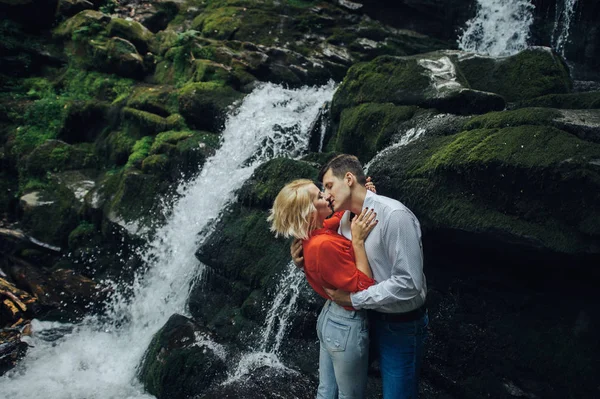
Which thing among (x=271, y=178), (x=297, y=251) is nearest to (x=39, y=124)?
(x=271, y=178)

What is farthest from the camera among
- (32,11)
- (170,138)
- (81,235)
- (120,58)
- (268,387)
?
(32,11)

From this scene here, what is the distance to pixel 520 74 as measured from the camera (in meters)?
7.68

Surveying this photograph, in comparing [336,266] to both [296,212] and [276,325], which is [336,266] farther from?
[276,325]

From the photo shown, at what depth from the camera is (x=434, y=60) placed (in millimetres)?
7922

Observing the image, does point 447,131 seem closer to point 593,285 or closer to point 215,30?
point 593,285

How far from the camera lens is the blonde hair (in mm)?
3514

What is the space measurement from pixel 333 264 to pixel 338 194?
51 cm

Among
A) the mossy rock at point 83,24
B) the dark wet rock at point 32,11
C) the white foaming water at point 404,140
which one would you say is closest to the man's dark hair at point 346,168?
the white foaming water at point 404,140

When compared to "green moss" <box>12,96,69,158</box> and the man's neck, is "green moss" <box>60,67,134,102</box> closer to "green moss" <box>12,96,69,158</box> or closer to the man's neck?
"green moss" <box>12,96,69,158</box>

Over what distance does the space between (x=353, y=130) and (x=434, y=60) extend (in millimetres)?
1639

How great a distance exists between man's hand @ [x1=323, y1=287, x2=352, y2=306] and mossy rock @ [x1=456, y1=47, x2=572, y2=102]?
5224mm

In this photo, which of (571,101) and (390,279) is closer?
(390,279)

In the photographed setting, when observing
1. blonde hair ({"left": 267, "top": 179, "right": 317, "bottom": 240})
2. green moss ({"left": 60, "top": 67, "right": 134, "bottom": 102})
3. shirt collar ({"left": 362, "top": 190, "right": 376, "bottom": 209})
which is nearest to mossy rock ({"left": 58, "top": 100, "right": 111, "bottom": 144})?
green moss ({"left": 60, "top": 67, "right": 134, "bottom": 102})

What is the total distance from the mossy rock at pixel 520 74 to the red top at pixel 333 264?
512 centimetres
